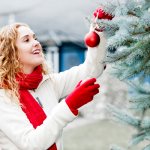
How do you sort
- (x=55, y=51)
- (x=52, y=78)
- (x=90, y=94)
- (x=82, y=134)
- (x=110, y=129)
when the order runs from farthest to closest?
(x=55, y=51), (x=110, y=129), (x=82, y=134), (x=52, y=78), (x=90, y=94)

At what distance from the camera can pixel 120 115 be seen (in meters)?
2.39

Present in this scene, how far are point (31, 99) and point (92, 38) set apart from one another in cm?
44

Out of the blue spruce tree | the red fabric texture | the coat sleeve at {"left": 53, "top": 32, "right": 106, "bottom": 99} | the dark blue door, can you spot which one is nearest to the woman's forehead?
the red fabric texture

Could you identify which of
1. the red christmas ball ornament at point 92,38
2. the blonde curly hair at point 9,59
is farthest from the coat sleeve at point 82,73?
the blonde curly hair at point 9,59

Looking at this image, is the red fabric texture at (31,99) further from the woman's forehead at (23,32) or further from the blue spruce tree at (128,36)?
the blue spruce tree at (128,36)

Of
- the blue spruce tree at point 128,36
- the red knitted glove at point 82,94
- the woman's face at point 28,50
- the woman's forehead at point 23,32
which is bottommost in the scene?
the red knitted glove at point 82,94

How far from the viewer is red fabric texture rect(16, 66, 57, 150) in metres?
2.28

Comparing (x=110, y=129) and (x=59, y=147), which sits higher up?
(x=59, y=147)

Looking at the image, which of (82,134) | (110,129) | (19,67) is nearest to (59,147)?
(19,67)

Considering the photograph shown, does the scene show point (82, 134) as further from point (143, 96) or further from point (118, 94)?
point (143, 96)

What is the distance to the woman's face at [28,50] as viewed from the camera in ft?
7.69

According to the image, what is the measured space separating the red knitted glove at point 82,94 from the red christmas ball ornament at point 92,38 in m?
0.21

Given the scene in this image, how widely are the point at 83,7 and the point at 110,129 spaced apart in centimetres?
267

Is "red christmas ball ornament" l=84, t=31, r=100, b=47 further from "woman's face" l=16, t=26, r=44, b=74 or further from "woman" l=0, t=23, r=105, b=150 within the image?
"woman's face" l=16, t=26, r=44, b=74
